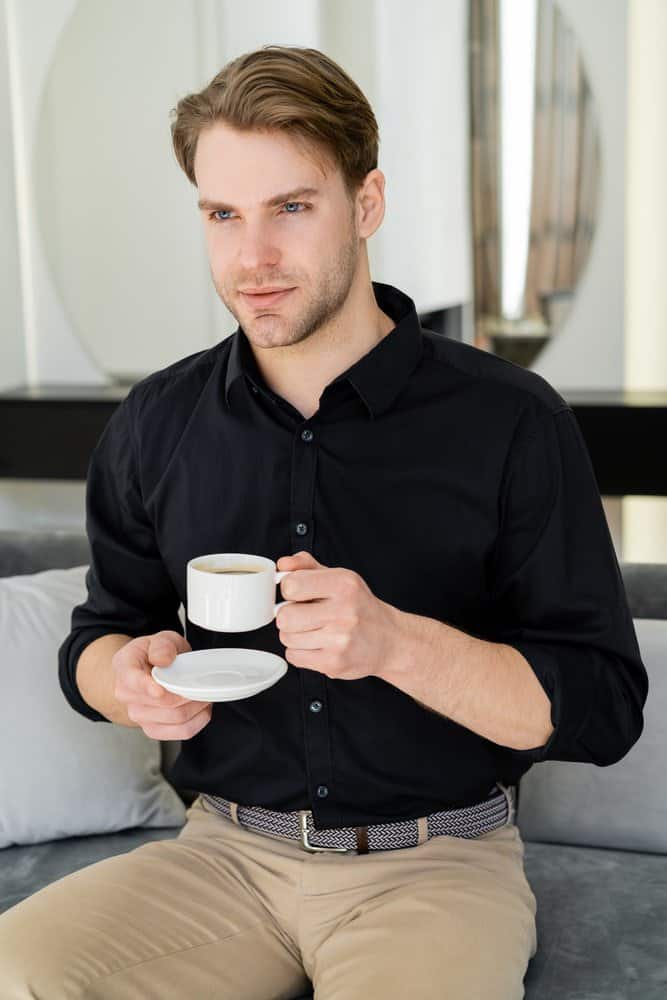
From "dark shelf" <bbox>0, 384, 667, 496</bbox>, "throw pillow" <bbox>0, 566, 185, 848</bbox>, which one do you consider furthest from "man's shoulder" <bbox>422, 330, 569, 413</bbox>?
"dark shelf" <bbox>0, 384, 667, 496</bbox>

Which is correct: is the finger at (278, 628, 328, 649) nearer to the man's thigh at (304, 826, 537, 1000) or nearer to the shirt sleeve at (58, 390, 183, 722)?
the man's thigh at (304, 826, 537, 1000)

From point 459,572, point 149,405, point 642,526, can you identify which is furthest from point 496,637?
point 642,526

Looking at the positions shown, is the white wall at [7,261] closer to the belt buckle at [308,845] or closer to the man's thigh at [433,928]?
the belt buckle at [308,845]

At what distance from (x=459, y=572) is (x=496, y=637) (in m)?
0.11

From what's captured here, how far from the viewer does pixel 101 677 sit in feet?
5.28

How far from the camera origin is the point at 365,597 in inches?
49.4

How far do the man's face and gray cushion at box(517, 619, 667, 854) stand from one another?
2.45 ft

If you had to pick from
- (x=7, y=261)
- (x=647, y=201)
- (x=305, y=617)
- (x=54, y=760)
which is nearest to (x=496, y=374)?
(x=305, y=617)

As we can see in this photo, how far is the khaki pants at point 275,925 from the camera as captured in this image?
1.33m

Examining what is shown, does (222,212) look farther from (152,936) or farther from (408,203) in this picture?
(408,203)

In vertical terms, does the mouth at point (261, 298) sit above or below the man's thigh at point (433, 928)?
above

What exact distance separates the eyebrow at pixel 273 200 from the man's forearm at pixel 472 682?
0.50m

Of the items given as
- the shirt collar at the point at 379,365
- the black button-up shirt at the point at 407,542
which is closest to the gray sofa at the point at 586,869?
the black button-up shirt at the point at 407,542

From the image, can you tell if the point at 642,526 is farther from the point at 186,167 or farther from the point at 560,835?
the point at 186,167
